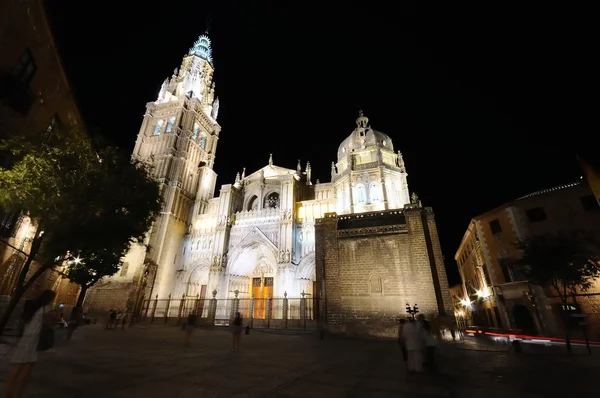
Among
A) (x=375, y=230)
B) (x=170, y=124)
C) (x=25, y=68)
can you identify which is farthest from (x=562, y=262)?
(x=170, y=124)

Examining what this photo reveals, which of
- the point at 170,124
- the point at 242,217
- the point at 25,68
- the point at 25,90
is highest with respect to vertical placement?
the point at 170,124

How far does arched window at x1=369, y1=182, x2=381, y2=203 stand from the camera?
1034 inches

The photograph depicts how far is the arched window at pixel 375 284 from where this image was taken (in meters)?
14.8

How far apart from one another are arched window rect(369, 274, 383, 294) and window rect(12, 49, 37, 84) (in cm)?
1993

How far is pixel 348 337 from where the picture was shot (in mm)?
14094

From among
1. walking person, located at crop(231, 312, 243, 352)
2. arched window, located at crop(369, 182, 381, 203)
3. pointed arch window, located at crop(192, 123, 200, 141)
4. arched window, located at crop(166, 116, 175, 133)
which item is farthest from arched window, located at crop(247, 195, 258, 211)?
walking person, located at crop(231, 312, 243, 352)

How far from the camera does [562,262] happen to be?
15.1 meters

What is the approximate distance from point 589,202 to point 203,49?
55765mm

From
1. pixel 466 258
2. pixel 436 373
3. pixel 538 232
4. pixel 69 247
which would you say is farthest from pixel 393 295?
pixel 466 258

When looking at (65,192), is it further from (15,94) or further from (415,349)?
(415,349)

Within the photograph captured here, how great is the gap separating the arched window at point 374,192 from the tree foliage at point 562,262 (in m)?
11.9

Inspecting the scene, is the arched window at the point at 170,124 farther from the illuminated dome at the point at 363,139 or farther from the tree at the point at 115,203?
the tree at the point at 115,203

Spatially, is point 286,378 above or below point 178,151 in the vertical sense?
below

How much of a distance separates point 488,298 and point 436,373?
23.1 meters
